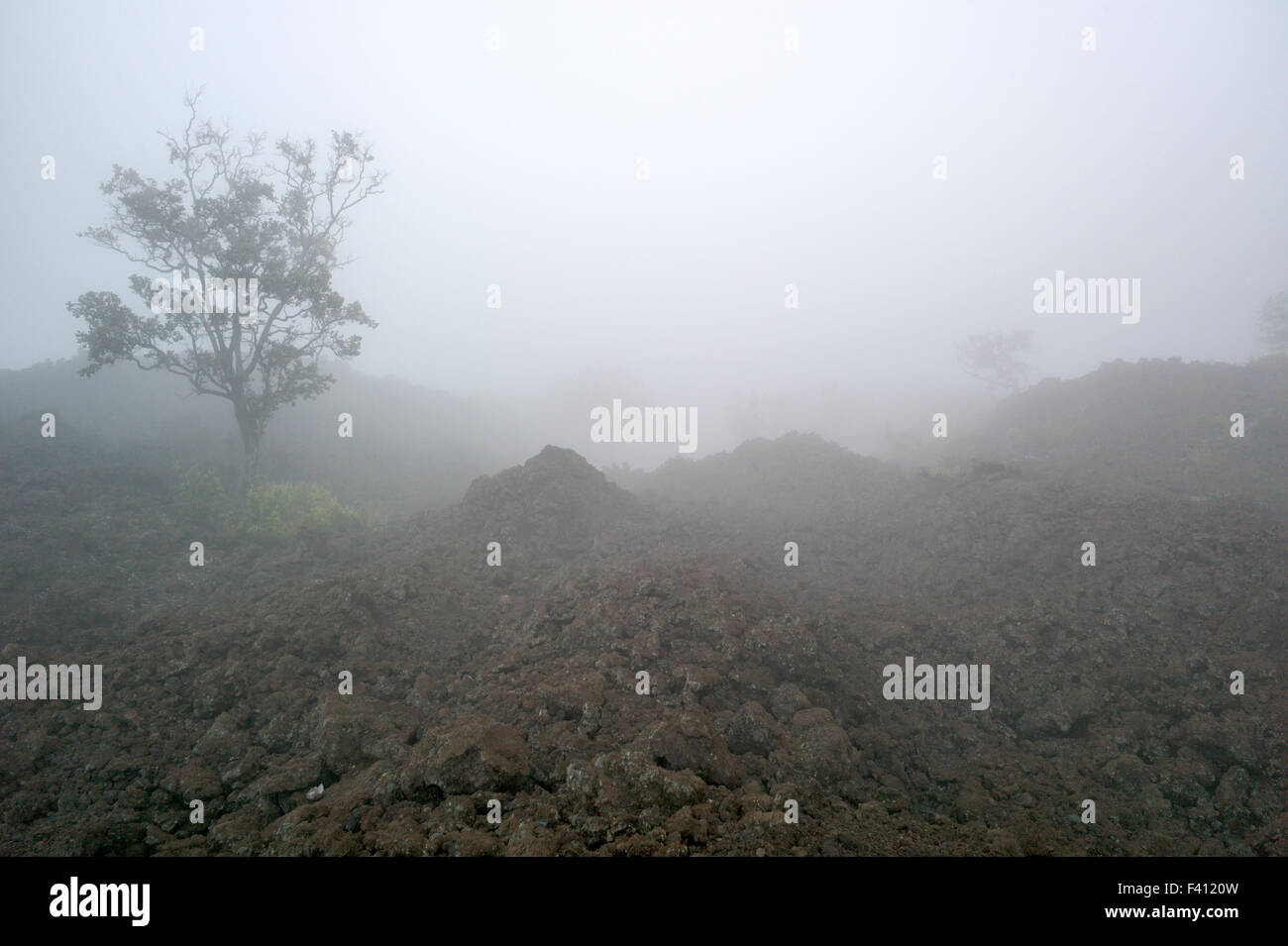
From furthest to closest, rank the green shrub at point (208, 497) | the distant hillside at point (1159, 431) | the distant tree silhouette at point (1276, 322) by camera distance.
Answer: the distant tree silhouette at point (1276, 322), the distant hillside at point (1159, 431), the green shrub at point (208, 497)

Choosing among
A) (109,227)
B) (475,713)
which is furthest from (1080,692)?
(109,227)

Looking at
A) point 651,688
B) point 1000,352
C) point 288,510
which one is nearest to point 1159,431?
point 651,688

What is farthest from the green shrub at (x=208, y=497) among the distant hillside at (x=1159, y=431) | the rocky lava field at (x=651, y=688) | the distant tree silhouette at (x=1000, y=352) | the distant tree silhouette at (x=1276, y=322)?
the distant tree silhouette at (x=1276, y=322)

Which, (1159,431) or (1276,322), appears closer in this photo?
(1159,431)

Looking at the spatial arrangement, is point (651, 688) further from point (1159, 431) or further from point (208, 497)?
point (1159, 431)

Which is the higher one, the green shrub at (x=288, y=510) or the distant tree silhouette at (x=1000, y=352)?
the distant tree silhouette at (x=1000, y=352)

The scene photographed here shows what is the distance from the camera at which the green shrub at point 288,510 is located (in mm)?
14914

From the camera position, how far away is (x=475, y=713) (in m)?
6.24

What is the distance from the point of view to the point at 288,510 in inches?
626

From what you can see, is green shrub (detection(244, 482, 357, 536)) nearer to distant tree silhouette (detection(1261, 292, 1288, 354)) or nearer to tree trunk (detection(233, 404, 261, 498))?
tree trunk (detection(233, 404, 261, 498))

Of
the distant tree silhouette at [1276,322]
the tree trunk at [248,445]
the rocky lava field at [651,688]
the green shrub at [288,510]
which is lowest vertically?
the rocky lava field at [651,688]

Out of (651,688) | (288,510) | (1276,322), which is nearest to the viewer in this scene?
(651,688)

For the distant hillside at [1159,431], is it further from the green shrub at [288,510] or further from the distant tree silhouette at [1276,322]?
the green shrub at [288,510]

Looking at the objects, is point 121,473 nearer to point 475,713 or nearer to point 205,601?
point 205,601
